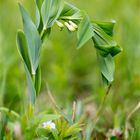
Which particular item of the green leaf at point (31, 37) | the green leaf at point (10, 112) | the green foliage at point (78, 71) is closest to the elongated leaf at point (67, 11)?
the green foliage at point (78, 71)

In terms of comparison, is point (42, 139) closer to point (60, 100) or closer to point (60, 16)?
point (60, 16)

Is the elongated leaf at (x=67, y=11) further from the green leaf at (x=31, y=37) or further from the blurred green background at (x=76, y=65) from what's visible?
the blurred green background at (x=76, y=65)

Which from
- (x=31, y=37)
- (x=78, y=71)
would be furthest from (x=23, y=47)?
(x=78, y=71)

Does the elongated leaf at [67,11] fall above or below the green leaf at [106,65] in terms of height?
above

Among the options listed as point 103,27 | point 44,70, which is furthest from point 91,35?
point 44,70

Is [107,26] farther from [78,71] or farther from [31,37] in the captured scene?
[78,71]
